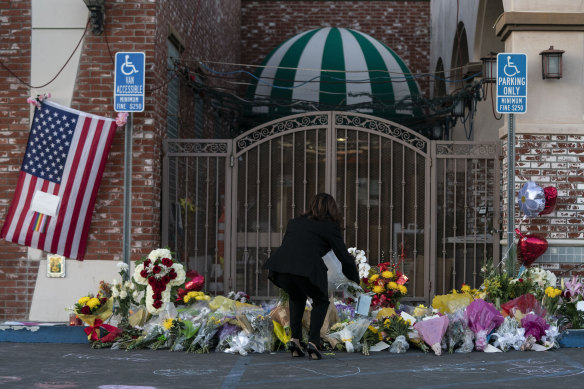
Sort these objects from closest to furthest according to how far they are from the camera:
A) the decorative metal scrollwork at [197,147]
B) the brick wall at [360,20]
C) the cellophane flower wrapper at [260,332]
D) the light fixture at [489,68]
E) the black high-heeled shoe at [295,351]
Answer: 1. the black high-heeled shoe at [295,351]
2. the cellophane flower wrapper at [260,332]
3. the decorative metal scrollwork at [197,147]
4. the light fixture at [489,68]
5. the brick wall at [360,20]

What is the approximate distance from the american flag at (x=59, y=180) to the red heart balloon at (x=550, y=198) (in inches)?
202

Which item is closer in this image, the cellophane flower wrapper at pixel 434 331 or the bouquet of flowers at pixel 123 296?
the cellophane flower wrapper at pixel 434 331

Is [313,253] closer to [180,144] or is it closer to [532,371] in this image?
[532,371]

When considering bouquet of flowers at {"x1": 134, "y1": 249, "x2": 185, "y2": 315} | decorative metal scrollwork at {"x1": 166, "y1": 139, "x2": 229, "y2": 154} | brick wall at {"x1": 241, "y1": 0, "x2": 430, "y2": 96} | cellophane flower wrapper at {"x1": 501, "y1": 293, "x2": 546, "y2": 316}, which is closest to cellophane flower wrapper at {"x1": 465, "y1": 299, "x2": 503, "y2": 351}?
cellophane flower wrapper at {"x1": 501, "y1": 293, "x2": 546, "y2": 316}

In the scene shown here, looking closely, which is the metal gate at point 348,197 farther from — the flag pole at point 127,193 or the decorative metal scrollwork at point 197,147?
the flag pole at point 127,193

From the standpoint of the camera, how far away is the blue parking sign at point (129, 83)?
902 cm

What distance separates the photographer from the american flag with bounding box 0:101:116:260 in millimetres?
9977

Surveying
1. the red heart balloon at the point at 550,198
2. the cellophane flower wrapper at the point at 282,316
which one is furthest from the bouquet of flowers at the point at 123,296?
the red heart balloon at the point at 550,198

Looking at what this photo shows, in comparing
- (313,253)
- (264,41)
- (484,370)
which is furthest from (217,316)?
(264,41)

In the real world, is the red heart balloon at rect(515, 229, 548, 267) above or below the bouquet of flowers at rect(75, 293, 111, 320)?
above

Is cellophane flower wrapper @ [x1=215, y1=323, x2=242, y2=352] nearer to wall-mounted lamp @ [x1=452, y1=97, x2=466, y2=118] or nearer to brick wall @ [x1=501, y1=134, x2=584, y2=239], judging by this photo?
brick wall @ [x1=501, y1=134, x2=584, y2=239]

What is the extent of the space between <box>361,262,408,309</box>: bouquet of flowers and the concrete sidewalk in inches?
38.0

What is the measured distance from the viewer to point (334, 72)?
50.1 feet

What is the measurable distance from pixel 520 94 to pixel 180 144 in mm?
4244
